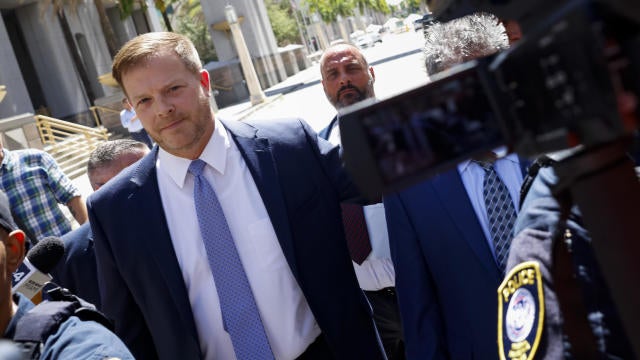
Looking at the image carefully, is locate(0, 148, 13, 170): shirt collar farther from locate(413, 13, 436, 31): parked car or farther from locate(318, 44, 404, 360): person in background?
locate(413, 13, 436, 31): parked car

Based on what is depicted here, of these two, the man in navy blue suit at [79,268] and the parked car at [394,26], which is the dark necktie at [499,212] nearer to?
the man in navy blue suit at [79,268]

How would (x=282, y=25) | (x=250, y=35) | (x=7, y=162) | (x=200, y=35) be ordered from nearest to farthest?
(x=7, y=162) < (x=250, y=35) < (x=200, y=35) < (x=282, y=25)

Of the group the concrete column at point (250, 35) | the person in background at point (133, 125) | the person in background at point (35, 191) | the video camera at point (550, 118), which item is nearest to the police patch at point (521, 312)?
the video camera at point (550, 118)

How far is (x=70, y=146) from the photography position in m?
19.6

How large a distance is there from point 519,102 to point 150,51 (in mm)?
2210

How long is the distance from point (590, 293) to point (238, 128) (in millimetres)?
2017

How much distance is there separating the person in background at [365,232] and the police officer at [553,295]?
1.68 meters

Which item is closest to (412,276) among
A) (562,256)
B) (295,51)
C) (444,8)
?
(562,256)

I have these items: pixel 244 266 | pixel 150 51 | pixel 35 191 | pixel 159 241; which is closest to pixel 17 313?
pixel 159 241

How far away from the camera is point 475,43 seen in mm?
2654

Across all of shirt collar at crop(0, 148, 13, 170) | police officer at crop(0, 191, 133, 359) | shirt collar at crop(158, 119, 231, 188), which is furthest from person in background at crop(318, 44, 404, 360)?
shirt collar at crop(0, 148, 13, 170)

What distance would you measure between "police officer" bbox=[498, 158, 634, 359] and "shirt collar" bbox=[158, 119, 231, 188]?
1653mm

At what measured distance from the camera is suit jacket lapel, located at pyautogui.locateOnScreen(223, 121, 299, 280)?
A: 2.60 m

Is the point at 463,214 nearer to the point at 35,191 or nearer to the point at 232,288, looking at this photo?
the point at 232,288
